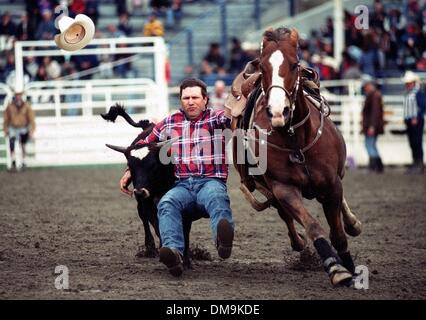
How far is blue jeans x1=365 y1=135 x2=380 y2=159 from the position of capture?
18.1 metres

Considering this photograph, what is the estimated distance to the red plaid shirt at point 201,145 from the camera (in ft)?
23.8

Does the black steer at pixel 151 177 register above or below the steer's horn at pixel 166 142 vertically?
below

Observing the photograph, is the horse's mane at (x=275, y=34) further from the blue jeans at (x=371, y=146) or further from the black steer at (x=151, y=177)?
the blue jeans at (x=371, y=146)

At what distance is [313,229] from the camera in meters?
6.55

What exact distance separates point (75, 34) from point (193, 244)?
2.12 metres

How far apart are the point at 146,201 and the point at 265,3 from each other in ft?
59.7

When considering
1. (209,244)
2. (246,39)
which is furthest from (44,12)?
(209,244)

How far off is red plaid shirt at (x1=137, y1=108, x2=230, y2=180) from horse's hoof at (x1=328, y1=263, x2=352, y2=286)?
4.39 ft

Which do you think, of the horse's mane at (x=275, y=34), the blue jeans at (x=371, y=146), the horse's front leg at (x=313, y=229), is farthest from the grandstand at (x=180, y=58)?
the horse's mane at (x=275, y=34)

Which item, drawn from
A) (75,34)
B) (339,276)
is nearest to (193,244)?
(75,34)

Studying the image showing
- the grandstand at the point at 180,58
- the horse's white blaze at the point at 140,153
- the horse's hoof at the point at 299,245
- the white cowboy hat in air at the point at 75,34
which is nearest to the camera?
the horse's white blaze at the point at 140,153

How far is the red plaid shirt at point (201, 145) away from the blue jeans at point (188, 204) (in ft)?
0.24

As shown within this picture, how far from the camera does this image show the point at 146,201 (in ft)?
25.8
